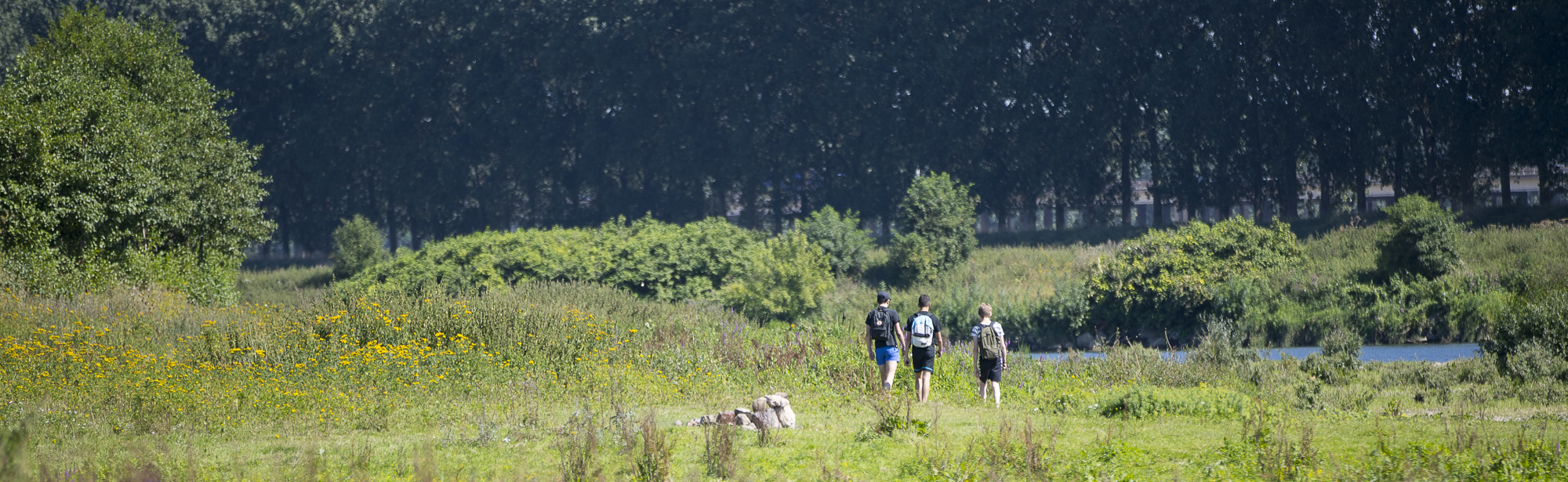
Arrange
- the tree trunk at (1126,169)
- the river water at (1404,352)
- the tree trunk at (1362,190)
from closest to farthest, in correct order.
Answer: the river water at (1404,352)
the tree trunk at (1362,190)
the tree trunk at (1126,169)

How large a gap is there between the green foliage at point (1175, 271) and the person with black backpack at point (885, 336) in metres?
17.1

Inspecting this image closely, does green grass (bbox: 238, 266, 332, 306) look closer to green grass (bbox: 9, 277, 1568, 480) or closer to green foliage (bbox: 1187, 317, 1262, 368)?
green grass (bbox: 9, 277, 1568, 480)

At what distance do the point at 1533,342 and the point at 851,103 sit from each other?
3423cm

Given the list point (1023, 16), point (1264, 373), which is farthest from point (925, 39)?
point (1264, 373)

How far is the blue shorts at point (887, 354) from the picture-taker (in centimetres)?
1213

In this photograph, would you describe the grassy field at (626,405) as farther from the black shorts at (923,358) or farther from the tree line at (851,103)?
the tree line at (851,103)

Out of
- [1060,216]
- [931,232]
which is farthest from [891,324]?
[1060,216]

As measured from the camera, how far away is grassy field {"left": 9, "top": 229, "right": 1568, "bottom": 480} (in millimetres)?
7797

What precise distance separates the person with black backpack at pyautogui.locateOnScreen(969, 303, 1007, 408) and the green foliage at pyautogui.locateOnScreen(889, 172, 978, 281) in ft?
69.1

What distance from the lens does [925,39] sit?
45.8 metres

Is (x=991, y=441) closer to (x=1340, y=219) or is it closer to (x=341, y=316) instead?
(x=341, y=316)

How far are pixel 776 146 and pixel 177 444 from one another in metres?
42.6

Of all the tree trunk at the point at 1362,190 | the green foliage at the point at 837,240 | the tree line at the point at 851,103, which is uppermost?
the tree line at the point at 851,103

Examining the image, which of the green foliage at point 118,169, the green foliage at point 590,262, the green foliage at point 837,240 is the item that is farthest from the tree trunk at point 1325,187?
the green foliage at point 118,169
